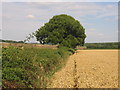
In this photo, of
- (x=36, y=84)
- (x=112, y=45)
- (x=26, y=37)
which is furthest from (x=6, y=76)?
(x=112, y=45)

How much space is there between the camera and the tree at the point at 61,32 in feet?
107

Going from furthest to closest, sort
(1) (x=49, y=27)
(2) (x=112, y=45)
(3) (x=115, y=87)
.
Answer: (2) (x=112, y=45) → (1) (x=49, y=27) → (3) (x=115, y=87)

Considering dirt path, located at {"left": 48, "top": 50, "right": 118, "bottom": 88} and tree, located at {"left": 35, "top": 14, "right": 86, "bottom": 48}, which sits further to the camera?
tree, located at {"left": 35, "top": 14, "right": 86, "bottom": 48}

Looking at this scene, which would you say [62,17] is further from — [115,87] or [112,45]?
[112,45]

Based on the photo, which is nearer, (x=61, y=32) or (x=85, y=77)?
(x=85, y=77)

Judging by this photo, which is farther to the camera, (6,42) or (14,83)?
(6,42)

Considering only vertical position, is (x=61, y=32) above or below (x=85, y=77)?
above

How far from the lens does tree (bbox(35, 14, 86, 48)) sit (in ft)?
107

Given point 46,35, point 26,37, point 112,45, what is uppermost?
point 26,37

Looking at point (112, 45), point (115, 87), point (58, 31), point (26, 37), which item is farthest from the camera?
point (112, 45)

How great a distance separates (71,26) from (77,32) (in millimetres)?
1777

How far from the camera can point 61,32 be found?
33.1m

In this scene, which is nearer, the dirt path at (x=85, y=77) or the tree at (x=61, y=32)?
the dirt path at (x=85, y=77)

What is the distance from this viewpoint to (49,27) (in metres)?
35.2
